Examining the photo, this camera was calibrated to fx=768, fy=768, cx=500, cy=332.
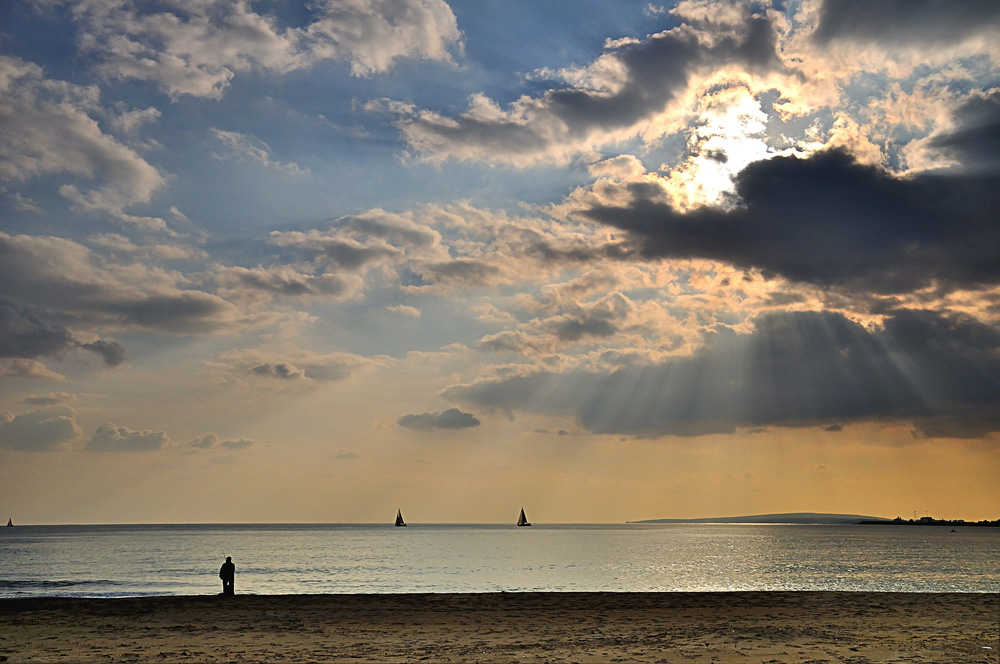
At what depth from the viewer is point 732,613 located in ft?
103

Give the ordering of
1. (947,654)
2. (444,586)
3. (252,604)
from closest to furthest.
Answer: (947,654)
(252,604)
(444,586)

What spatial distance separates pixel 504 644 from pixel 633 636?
4.53 meters

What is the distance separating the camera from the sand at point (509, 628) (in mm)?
21984

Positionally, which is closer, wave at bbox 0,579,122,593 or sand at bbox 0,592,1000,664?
sand at bbox 0,592,1000,664

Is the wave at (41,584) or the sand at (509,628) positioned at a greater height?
the sand at (509,628)

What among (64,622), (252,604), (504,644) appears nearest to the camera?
(504,644)

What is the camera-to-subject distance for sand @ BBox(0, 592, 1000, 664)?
21984 mm

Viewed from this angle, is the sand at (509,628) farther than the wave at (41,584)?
No

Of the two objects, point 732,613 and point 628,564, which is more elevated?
point 732,613

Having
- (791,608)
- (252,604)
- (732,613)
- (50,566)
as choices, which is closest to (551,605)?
(732,613)

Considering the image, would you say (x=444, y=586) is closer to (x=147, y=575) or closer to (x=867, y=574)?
(x=147, y=575)

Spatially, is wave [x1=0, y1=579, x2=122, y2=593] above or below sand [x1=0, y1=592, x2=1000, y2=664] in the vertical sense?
below

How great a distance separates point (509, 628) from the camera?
27453 millimetres

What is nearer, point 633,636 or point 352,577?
point 633,636
